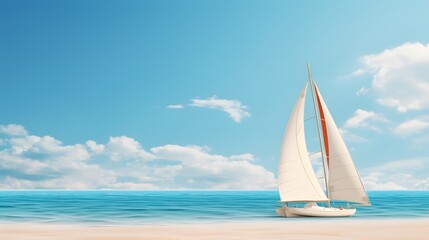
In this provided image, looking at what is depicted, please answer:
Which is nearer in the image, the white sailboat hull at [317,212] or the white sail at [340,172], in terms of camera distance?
the white sailboat hull at [317,212]

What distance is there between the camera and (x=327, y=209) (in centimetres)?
4597

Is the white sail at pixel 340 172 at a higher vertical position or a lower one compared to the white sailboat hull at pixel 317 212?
higher

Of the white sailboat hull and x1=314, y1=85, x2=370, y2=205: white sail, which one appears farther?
x1=314, y1=85, x2=370, y2=205: white sail

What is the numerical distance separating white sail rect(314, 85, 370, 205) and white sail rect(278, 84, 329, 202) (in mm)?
1620

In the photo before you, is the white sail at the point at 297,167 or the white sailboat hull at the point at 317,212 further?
the white sail at the point at 297,167

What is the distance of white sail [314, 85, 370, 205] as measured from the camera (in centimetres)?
4666

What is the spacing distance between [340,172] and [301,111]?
7318 mm

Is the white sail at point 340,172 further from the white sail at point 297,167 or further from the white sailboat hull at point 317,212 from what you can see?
the white sail at point 297,167

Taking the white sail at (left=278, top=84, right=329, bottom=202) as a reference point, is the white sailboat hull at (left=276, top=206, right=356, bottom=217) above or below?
below

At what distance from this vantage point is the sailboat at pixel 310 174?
46.7 m

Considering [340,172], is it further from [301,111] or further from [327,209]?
[301,111]

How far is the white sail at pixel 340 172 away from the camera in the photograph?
4666cm

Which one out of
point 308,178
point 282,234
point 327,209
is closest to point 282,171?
point 308,178

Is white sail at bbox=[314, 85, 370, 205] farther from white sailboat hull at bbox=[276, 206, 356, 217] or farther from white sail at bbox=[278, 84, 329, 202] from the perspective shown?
white sail at bbox=[278, 84, 329, 202]
